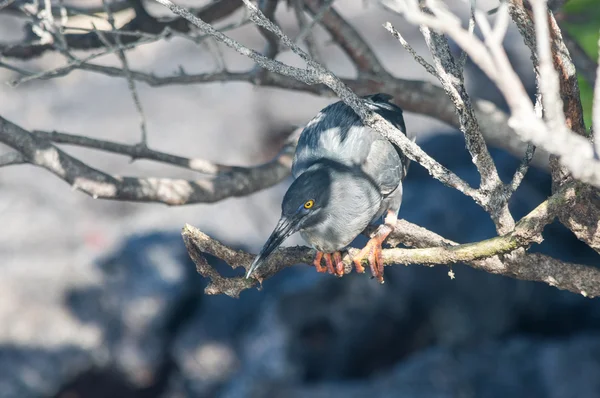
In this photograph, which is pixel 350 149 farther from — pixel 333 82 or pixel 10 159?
pixel 10 159

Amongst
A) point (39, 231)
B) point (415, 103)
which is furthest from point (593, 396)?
point (39, 231)

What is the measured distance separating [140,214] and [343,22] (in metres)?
4.48

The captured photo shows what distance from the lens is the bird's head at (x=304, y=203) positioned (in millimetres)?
3136

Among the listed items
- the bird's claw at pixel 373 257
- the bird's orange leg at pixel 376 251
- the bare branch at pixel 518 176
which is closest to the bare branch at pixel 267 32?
the bird's orange leg at pixel 376 251

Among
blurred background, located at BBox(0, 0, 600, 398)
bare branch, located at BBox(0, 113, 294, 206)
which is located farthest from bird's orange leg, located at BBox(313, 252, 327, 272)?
blurred background, located at BBox(0, 0, 600, 398)

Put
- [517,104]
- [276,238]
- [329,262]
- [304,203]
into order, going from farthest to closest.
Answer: [329,262] → [304,203] → [276,238] → [517,104]

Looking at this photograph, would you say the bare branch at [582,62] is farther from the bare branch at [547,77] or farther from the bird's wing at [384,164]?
the bare branch at [547,77]

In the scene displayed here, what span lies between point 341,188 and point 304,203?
28cm

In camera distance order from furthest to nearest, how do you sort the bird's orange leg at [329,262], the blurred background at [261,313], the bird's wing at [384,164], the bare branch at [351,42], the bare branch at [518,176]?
1. the blurred background at [261,313]
2. the bare branch at [351,42]
3. the bird's wing at [384,164]
4. the bird's orange leg at [329,262]
5. the bare branch at [518,176]

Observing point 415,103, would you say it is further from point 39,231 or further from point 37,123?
point 37,123

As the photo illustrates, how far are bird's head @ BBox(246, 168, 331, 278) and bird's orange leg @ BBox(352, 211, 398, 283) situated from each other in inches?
11.6

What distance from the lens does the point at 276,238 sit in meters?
3.01

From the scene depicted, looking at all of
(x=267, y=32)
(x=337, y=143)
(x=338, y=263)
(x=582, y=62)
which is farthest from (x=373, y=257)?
(x=582, y=62)

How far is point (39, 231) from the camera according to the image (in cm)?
800
